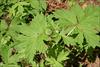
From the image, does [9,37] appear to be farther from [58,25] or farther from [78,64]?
[78,64]

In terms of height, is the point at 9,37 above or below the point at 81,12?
below

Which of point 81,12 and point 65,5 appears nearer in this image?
point 81,12

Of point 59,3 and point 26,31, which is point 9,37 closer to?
point 26,31

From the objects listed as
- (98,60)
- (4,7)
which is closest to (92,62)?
(98,60)

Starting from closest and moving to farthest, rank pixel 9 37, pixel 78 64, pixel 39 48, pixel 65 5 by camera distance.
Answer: pixel 39 48 → pixel 9 37 → pixel 78 64 → pixel 65 5

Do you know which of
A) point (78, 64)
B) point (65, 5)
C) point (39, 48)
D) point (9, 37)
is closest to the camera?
point (39, 48)

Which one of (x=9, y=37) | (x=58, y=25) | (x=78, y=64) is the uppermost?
(x=58, y=25)

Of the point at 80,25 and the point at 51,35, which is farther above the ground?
the point at 80,25

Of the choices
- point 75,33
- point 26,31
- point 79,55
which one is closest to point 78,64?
point 79,55

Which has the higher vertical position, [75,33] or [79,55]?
[75,33]
